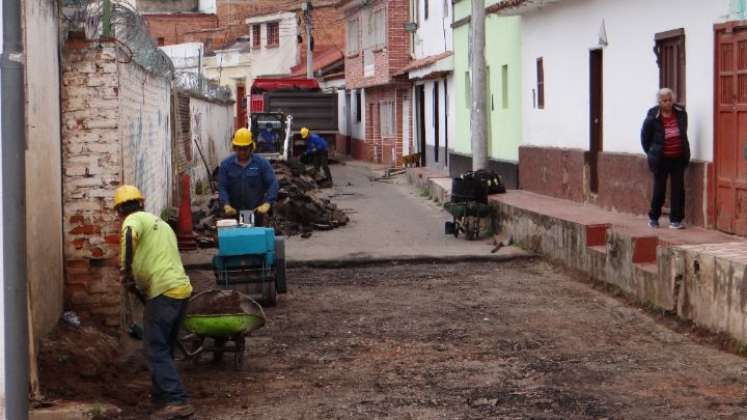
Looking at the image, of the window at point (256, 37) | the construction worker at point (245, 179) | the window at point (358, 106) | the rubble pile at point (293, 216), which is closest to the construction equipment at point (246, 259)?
the construction worker at point (245, 179)

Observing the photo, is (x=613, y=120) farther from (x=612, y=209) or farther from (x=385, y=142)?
(x=385, y=142)

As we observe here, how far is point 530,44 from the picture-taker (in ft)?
72.6

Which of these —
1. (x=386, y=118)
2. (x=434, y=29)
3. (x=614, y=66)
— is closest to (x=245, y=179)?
(x=614, y=66)

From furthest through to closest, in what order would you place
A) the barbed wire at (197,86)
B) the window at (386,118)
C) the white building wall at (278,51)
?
the white building wall at (278,51)
the window at (386,118)
the barbed wire at (197,86)

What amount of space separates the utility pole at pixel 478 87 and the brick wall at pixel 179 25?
4810 cm

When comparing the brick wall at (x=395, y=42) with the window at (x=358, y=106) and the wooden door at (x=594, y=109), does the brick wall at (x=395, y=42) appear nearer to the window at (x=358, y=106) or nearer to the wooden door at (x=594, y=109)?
Answer: the window at (x=358, y=106)

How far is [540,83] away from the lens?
850 inches

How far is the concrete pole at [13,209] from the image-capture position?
19.2 ft

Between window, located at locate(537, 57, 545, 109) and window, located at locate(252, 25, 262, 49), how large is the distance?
41.0 metres

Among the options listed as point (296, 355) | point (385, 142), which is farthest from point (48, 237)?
point (385, 142)

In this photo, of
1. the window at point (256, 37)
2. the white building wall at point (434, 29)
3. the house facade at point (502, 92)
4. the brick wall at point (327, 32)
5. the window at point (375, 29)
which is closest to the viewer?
the house facade at point (502, 92)

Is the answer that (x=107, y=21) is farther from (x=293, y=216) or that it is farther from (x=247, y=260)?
(x=293, y=216)

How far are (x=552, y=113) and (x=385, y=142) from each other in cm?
2333

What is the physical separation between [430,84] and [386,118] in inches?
355
